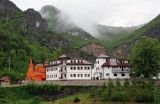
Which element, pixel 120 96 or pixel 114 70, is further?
pixel 114 70

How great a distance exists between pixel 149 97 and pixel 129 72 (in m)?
25.8

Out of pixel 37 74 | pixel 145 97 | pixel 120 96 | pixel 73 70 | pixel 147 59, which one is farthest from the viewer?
pixel 37 74

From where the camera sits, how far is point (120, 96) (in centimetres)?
5512

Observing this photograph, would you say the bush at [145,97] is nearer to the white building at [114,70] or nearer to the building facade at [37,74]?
the white building at [114,70]

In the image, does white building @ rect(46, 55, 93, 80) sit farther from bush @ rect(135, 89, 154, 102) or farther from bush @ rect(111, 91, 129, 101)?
bush @ rect(135, 89, 154, 102)

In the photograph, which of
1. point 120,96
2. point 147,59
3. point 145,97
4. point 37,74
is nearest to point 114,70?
point 147,59

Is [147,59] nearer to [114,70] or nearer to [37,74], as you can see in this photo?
[114,70]

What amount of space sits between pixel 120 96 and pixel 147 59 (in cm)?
2017

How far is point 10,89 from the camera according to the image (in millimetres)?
65375

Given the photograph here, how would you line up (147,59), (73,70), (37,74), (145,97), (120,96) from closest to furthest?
(145,97) < (120,96) < (147,59) < (73,70) < (37,74)

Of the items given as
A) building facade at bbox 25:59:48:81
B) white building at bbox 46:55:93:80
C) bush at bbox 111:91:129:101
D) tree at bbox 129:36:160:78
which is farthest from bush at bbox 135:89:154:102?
building facade at bbox 25:59:48:81

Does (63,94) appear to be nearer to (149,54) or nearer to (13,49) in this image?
(149,54)

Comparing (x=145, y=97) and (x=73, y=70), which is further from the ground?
(x=73, y=70)

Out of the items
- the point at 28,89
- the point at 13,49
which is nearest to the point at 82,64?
the point at 28,89
